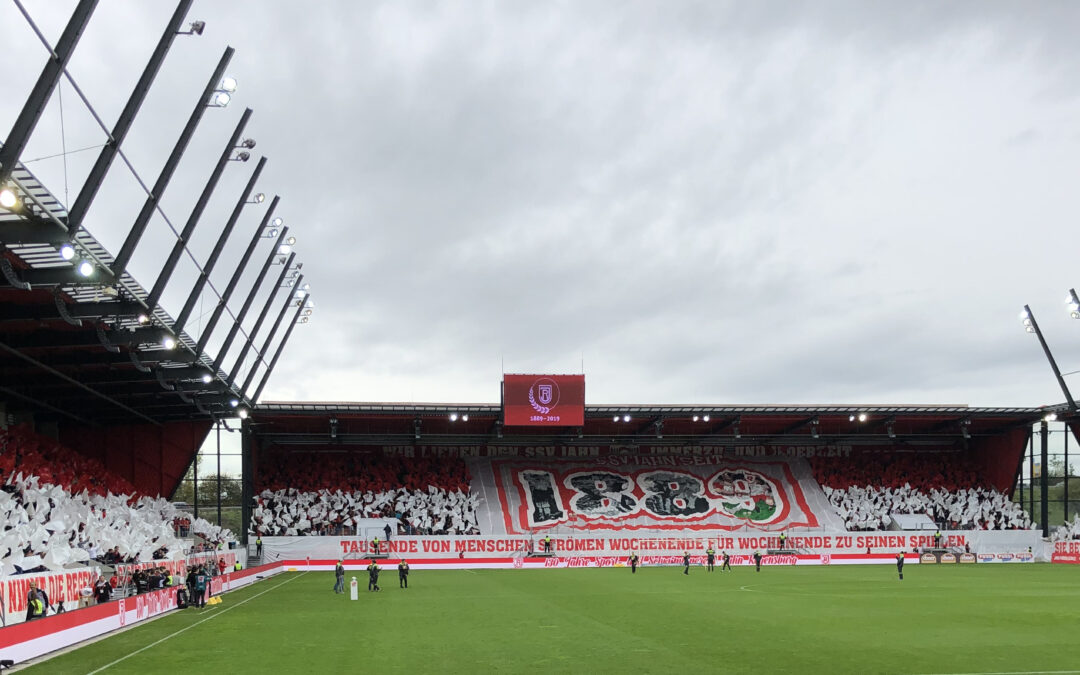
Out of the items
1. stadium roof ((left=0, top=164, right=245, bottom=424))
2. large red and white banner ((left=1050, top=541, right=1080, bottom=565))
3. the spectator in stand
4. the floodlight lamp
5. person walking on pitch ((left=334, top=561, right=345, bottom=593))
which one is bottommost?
large red and white banner ((left=1050, top=541, right=1080, bottom=565))

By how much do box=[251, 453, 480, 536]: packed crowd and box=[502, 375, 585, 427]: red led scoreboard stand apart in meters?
8.61

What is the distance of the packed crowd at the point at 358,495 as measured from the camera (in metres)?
64.8

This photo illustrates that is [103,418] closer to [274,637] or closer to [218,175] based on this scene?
[218,175]

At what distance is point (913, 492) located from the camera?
73188 millimetres

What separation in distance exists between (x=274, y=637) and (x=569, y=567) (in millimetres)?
37015

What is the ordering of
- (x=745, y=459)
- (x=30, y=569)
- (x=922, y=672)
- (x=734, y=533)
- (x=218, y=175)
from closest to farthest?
(x=922, y=672) < (x=30, y=569) < (x=218, y=175) < (x=734, y=533) < (x=745, y=459)

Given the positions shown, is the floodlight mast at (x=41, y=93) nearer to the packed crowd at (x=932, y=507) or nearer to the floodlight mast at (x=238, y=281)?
the floodlight mast at (x=238, y=281)

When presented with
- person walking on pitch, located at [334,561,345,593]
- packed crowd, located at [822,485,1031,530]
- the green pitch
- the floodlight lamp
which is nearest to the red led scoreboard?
the green pitch

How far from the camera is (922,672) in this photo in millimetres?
19828

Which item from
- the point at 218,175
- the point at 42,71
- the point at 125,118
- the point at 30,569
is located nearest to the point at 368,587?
the point at 30,569

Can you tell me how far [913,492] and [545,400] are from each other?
29.8 meters

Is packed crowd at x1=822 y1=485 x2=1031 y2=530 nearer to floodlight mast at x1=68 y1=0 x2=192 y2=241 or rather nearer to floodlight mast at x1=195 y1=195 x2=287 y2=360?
floodlight mast at x1=195 y1=195 x2=287 y2=360

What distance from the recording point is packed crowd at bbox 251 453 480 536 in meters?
64.8

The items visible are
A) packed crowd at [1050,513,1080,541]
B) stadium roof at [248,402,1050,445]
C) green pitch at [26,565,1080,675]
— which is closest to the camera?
green pitch at [26,565,1080,675]
